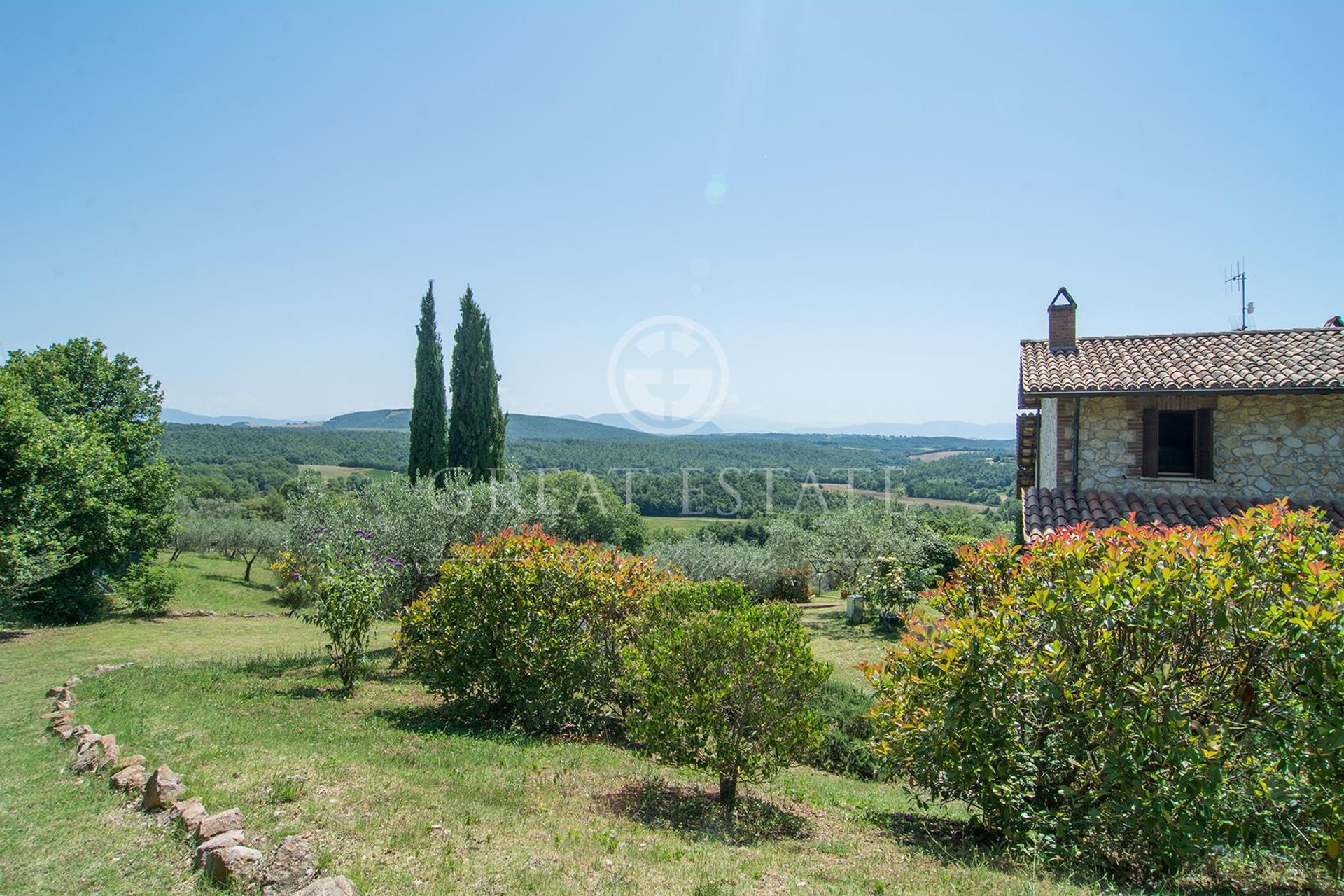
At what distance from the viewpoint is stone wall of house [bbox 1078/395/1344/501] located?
11.8 metres

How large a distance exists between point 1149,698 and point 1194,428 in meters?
10.2

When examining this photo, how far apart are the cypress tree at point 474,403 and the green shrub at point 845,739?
1830 centimetres

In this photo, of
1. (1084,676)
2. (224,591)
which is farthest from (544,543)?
(224,591)

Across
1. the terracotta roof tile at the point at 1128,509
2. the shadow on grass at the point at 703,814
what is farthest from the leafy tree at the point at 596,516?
the shadow on grass at the point at 703,814

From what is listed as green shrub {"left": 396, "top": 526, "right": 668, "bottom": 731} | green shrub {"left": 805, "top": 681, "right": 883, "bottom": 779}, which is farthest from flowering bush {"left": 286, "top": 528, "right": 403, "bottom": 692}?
green shrub {"left": 805, "top": 681, "right": 883, "bottom": 779}

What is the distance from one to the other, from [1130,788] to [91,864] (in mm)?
7101

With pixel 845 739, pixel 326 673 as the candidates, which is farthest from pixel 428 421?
pixel 845 739

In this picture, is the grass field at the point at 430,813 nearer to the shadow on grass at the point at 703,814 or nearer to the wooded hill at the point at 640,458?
the shadow on grass at the point at 703,814

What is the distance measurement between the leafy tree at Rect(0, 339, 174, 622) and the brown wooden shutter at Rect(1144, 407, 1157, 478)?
23333mm

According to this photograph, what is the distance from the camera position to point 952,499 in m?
68.5

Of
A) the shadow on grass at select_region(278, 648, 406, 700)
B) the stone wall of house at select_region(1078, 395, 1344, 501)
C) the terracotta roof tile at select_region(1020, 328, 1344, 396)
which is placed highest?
the terracotta roof tile at select_region(1020, 328, 1344, 396)

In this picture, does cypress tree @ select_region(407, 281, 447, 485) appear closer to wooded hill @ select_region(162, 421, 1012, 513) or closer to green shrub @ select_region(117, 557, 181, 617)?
green shrub @ select_region(117, 557, 181, 617)

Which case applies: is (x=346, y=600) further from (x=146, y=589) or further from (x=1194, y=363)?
(x=146, y=589)

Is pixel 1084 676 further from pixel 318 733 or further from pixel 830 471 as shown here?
pixel 830 471
